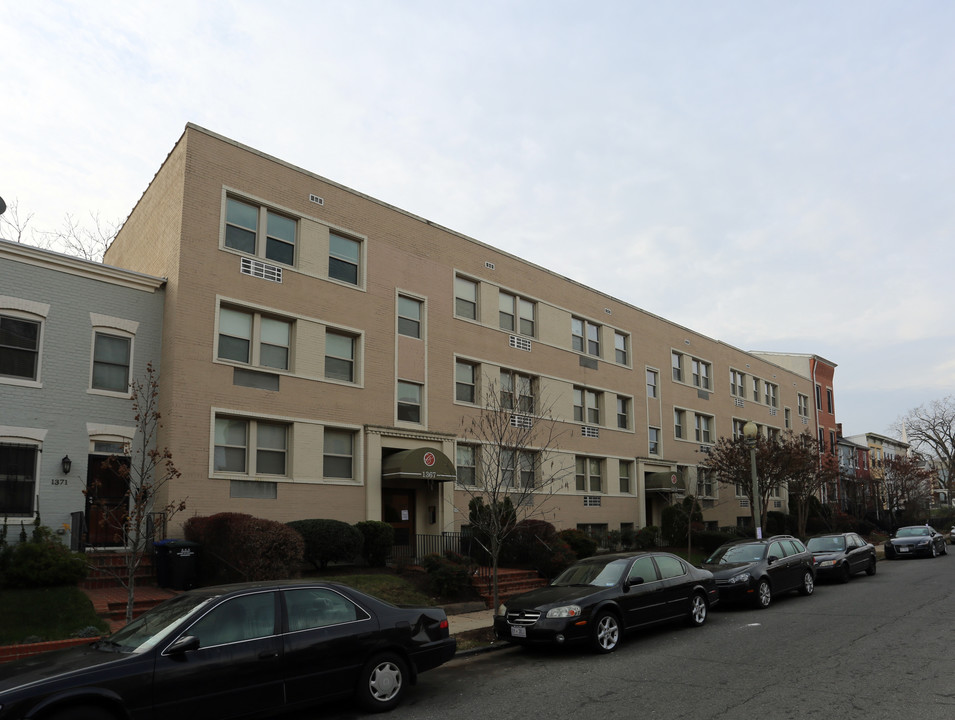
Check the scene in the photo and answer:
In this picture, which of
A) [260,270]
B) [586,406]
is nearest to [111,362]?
[260,270]

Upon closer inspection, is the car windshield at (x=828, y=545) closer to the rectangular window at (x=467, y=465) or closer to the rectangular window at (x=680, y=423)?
the rectangular window at (x=467, y=465)

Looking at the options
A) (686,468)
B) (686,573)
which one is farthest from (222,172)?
(686,468)

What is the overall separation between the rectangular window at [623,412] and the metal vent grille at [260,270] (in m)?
16.7

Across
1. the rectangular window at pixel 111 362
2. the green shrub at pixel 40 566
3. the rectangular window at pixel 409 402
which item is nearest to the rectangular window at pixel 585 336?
the rectangular window at pixel 409 402

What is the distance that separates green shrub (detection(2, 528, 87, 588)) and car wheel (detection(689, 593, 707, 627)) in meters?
10.9

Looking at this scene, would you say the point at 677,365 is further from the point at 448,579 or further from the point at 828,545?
the point at 448,579

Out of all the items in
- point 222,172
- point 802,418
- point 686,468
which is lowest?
point 686,468

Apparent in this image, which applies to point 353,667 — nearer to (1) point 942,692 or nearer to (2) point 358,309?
(1) point 942,692

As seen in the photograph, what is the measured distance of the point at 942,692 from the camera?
7816 mm

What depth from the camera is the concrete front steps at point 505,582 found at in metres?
17.1

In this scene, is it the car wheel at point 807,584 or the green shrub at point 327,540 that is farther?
the car wheel at point 807,584

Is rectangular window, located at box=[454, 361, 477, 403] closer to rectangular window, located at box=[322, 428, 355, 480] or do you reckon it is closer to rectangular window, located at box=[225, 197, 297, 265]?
rectangular window, located at box=[322, 428, 355, 480]

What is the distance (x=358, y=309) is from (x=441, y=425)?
4.46m

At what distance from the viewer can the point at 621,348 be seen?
32.0 metres
